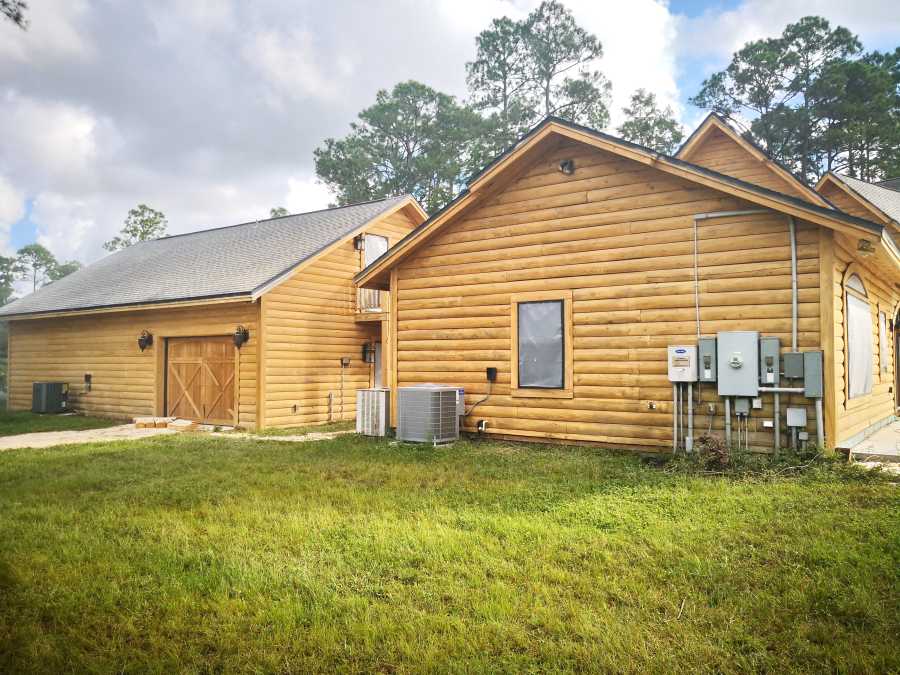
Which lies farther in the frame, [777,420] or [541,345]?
[541,345]

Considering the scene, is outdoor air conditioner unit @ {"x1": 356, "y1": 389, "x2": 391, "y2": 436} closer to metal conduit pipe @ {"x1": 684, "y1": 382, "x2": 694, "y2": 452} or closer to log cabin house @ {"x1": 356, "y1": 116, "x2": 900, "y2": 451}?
log cabin house @ {"x1": 356, "y1": 116, "x2": 900, "y2": 451}

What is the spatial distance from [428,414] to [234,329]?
20.1 ft

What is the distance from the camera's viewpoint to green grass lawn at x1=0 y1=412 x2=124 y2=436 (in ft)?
44.9

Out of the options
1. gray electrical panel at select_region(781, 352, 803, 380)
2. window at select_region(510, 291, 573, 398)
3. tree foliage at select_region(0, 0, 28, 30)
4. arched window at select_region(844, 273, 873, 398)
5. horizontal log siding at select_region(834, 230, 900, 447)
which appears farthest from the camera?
window at select_region(510, 291, 573, 398)

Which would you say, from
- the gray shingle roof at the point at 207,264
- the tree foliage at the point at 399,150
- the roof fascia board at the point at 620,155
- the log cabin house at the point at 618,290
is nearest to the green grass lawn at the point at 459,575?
the log cabin house at the point at 618,290

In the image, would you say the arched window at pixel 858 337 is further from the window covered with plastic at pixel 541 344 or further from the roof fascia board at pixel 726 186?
the window covered with plastic at pixel 541 344

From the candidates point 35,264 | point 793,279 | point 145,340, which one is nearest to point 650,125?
point 793,279

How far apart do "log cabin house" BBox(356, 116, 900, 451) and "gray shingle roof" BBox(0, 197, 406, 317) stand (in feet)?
15.1

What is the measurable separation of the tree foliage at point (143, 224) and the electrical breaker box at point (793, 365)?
121 feet

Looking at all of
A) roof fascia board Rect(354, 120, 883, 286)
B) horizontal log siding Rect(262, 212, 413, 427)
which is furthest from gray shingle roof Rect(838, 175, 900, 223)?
horizontal log siding Rect(262, 212, 413, 427)

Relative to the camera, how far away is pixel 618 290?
8.95m

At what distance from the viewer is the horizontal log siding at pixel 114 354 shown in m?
13.6

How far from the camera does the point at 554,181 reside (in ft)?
31.8

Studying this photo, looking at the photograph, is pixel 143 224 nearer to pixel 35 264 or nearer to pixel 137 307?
pixel 137 307
